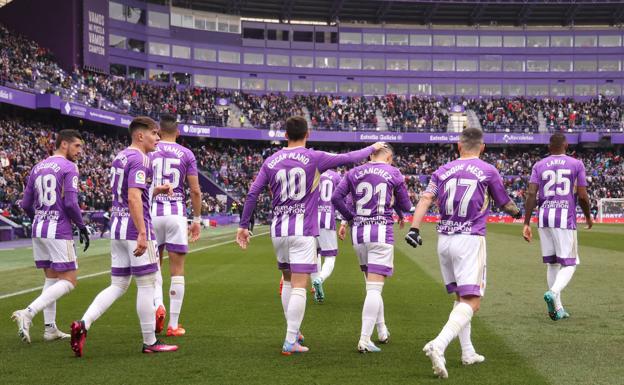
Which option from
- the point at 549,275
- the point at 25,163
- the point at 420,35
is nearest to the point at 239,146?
the point at 420,35

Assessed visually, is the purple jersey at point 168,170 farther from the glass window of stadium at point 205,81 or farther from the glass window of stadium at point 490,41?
the glass window of stadium at point 490,41

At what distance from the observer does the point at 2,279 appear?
14.2m

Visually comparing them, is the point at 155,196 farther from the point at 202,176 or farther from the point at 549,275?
the point at 202,176

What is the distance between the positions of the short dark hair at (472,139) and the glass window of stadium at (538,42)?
7052 cm

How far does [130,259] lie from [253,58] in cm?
6433

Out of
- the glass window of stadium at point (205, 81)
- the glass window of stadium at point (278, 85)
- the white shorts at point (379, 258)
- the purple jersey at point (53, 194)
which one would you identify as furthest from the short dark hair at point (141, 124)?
the glass window of stadium at point (278, 85)

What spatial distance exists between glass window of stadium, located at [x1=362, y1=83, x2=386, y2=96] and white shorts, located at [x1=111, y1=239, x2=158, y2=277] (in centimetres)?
6514

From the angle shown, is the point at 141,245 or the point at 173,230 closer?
the point at 141,245

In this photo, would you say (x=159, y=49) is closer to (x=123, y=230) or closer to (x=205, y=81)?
(x=205, y=81)

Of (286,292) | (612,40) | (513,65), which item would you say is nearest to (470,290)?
(286,292)

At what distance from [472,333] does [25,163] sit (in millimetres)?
32306

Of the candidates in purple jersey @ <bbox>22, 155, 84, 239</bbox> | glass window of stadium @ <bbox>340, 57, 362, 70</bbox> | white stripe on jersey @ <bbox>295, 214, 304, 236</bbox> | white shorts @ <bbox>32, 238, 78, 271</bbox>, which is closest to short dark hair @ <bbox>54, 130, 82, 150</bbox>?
purple jersey @ <bbox>22, 155, 84, 239</bbox>

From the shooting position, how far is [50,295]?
758 centimetres

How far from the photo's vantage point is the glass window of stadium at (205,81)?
6675cm
